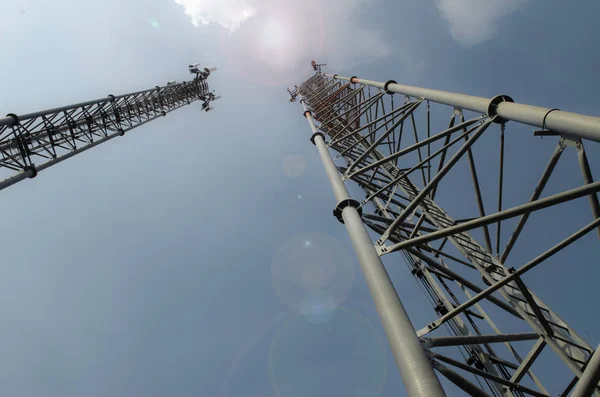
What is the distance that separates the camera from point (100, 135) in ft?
47.3

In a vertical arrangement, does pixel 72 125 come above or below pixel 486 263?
above

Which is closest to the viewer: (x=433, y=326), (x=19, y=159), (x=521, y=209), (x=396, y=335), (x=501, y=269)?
(x=396, y=335)

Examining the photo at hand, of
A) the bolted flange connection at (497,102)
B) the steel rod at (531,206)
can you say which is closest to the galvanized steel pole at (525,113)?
the bolted flange connection at (497,102)

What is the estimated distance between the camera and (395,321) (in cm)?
428

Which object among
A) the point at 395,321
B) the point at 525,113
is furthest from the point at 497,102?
the point at 395,321

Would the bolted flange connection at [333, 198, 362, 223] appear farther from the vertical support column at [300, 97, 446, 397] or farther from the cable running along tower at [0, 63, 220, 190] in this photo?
the cable running along tower at [0, 63, 220, 190]

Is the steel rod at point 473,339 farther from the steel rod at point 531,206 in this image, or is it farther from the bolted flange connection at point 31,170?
the bolted flange connection at point 31,170

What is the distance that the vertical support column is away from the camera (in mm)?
3586

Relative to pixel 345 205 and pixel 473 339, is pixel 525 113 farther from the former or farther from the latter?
pixel 473 339

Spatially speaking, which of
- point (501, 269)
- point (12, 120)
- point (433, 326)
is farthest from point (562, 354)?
point (12, 120)

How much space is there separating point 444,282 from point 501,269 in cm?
225

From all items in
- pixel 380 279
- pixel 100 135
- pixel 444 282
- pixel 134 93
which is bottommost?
pixel 380 279

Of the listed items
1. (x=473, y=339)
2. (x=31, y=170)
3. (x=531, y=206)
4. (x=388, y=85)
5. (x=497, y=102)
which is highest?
(x=388, y=85)

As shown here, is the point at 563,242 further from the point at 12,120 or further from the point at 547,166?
the point at 12,120
